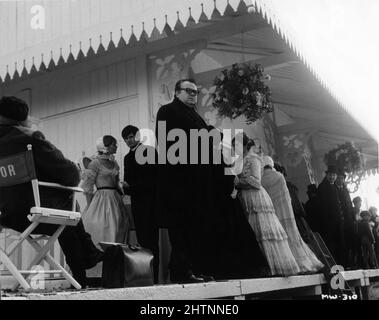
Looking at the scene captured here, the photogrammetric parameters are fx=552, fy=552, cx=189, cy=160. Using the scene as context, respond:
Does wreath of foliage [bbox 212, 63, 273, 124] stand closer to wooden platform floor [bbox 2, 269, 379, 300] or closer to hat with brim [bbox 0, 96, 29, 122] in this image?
wooden platform floor [bbox 2, 269, 379, 300]

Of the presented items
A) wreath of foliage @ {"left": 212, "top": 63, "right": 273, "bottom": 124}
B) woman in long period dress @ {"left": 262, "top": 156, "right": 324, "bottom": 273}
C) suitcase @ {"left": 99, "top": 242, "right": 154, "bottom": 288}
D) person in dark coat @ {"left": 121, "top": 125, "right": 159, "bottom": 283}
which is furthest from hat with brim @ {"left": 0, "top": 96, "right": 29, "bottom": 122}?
woman in long period dress @ {"left": 262, "top": 156, "right": 324, "bottom": 273}

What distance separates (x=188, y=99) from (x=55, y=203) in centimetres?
154

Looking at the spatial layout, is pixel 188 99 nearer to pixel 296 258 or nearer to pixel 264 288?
pixel 264 288

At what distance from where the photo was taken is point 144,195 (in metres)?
5.41

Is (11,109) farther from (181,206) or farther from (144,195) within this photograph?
(144,195)

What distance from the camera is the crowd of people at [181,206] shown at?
11.9ft

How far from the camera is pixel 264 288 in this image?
15.4 feet

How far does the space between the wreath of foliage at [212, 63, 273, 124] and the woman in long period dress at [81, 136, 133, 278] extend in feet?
4.28

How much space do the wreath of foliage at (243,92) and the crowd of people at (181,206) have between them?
17.3 inches

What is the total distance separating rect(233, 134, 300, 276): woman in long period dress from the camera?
5.29m

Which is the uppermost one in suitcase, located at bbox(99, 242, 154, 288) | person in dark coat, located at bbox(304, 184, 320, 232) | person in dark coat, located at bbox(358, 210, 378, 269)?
person in dark coat, located at bbox(304, 184, 320, 232)

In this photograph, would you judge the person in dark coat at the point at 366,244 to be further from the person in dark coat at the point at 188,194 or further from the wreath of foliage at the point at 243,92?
the person in dark coat at the point at 188,194
